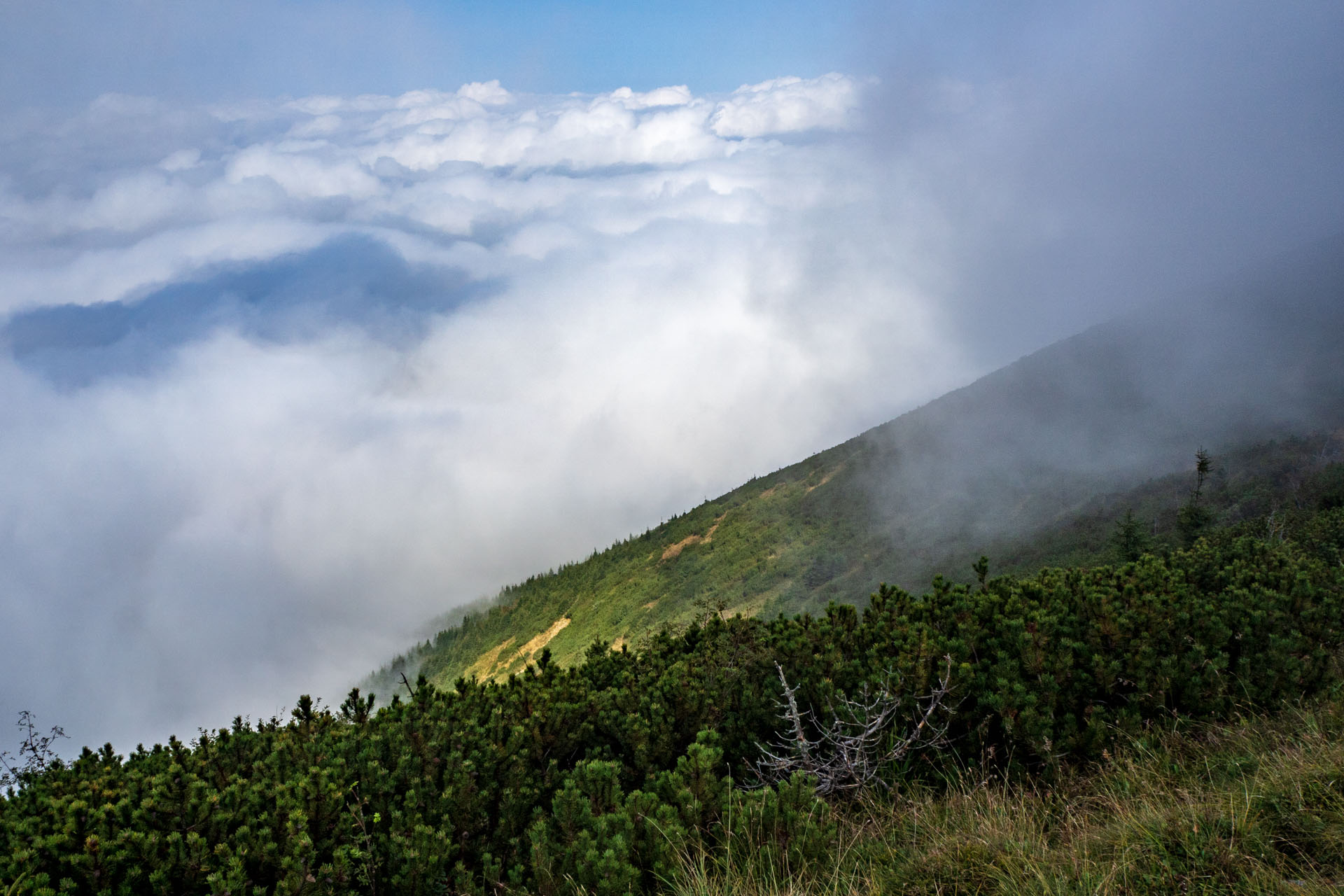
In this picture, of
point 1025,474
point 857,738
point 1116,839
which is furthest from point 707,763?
point 1025,474

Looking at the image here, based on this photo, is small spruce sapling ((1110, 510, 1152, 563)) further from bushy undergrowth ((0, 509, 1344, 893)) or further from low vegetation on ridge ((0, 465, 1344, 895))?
low vegetation on ridge ((0, 465, 1344, 895))

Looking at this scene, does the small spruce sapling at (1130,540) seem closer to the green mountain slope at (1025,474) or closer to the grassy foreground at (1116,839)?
the green mountain slope at (1025,474)

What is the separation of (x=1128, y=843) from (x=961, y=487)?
3483 inches

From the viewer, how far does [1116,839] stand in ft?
12.4

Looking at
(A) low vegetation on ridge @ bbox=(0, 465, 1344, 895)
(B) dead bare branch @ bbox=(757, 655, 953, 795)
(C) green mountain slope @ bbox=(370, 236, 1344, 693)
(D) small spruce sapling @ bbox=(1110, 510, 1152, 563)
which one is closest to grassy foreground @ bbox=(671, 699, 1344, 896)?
(A) low vegetation on ridge @ bbox=(0, 465, 1344, 895)

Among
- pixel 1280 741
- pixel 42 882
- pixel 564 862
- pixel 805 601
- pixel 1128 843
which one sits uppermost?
pixel 42 882

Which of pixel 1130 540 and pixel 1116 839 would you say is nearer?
pixel 1116 839

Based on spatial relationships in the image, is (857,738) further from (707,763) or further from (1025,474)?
(1025,474)

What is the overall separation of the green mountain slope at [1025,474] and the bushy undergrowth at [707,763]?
3881 centimetres

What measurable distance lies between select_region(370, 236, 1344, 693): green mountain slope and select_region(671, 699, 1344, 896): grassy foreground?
1593 inches

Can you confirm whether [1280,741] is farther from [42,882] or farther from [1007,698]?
[42,882]

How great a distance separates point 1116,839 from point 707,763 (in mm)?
2130

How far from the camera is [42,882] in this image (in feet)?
11.8

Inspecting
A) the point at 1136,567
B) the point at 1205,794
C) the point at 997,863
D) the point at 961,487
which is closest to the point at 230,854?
the point at 997,863
